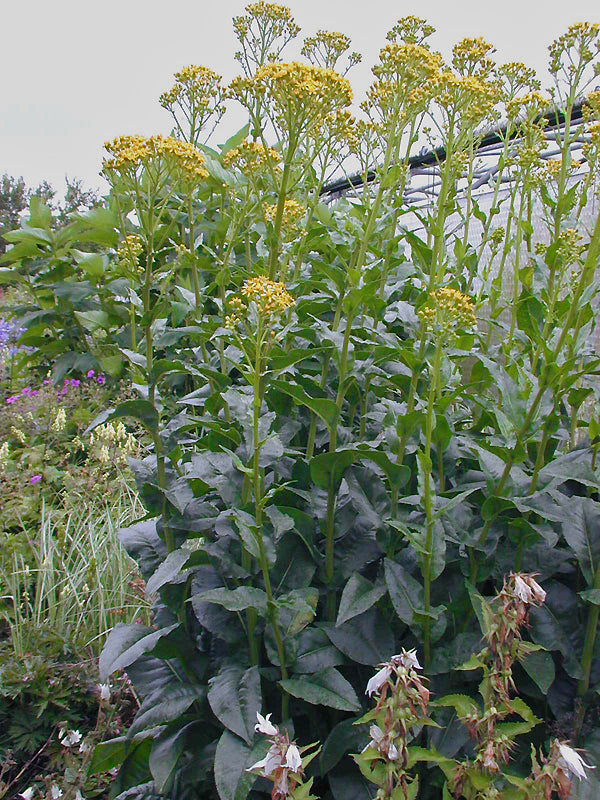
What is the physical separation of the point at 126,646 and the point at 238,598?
0.47 metres

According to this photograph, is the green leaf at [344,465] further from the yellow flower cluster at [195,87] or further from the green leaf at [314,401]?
the yellow flower cluster at [195,87]

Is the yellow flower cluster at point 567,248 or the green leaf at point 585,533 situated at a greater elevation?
the yellow flower cluster at point 567,248

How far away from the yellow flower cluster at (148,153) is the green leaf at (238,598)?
43.3 inches

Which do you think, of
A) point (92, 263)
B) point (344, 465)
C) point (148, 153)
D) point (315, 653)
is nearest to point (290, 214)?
point (148, 153)

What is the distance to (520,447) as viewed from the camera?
1515mm

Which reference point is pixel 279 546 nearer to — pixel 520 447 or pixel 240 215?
pixel 520 447

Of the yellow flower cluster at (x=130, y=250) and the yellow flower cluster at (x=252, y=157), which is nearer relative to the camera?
the yellow flower cluster at (x=252, y=157)

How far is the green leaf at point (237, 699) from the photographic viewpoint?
1.44 metres

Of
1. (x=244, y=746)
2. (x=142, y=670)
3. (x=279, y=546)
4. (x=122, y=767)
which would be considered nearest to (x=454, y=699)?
(x=244, y=746)

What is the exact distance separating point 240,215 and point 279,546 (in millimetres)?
1050


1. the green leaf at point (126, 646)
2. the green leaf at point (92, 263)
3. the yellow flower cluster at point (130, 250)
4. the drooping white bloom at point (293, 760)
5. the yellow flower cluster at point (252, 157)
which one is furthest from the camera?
the green leaf at point (92, 263)

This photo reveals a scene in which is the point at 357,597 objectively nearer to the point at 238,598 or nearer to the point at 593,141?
the point at 238,598

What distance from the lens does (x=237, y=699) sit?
1500 mm

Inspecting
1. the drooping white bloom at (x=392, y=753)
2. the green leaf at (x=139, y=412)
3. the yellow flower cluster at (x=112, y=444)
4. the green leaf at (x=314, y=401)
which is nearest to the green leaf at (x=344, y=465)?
the green leaf at (x=314, y=401)
